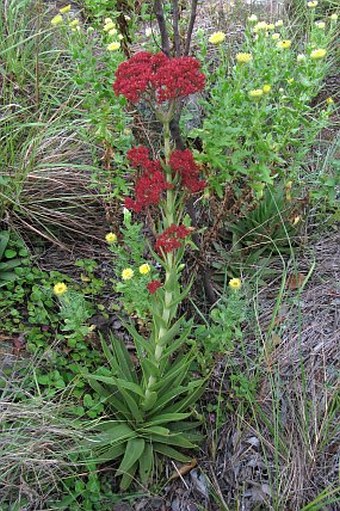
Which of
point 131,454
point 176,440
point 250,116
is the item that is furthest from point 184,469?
point 250,116

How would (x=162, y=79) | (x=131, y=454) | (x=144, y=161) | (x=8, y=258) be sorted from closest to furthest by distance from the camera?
(x=162, y=79), (x=144, y=161), (x=131, y=454), (x=8, y=258)

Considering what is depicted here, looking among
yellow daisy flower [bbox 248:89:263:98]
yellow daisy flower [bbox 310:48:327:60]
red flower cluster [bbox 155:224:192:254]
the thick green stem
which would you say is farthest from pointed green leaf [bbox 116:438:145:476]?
yellow daisy flower [bbox 310:48:327:60]

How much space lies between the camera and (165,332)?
71.4 inches

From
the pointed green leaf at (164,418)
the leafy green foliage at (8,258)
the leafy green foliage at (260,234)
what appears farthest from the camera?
the leafy green foliage at (260,234)

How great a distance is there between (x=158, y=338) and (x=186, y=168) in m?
0.57

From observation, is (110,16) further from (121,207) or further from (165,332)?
(165,332)

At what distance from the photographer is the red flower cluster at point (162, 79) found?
1.53 metres

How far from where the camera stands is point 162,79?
1.54 meters

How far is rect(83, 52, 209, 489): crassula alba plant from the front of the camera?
5.23 feet

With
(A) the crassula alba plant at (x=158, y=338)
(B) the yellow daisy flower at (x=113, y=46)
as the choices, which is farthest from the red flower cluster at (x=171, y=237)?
(B) the yellow daisy flower at (x=113, y=46)

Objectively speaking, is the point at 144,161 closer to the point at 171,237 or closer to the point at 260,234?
the point at 171,237

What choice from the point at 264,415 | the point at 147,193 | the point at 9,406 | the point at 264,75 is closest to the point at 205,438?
the point at 264,415

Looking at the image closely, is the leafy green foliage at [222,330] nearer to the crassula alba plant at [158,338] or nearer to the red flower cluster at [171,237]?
the crassula alba plant at [158,338]

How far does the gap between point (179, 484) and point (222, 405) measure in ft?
1.10
